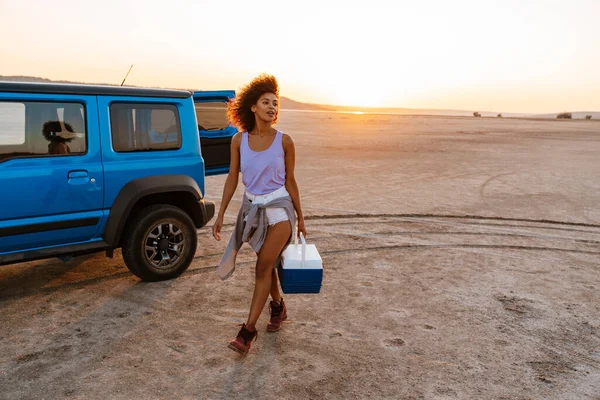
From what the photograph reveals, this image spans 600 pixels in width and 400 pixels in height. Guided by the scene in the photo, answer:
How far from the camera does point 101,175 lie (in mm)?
4586

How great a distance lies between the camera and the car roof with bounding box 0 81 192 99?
414 centimetres

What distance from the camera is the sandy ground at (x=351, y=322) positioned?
3.36 metres

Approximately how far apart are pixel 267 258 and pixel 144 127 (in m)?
2.13

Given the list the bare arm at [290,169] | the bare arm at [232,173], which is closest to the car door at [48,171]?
the bare arm at [232,173]

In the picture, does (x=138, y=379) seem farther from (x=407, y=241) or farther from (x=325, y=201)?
(x=325, y=201)

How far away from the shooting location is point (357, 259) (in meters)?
6.01

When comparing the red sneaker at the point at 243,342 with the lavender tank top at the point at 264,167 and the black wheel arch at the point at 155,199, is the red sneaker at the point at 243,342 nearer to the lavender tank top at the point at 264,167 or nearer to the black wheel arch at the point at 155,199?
the lavender tank top at the point at 264,167

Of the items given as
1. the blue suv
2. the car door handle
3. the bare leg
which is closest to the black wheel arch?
the blue suv

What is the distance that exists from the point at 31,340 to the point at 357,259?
3.46m

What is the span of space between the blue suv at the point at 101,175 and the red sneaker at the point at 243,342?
1662 mm

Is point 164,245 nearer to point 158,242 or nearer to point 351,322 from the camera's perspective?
point 158,242

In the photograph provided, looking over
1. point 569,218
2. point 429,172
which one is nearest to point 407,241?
point 569,218

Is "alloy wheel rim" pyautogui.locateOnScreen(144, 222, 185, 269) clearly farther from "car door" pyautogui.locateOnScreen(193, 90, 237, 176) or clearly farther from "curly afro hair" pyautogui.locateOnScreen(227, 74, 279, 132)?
"curly afro hair" pyautogui.locateOnScreen(227, 74, 279, 132)

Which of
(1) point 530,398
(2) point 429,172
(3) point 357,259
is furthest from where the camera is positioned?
(2) point 429,172
